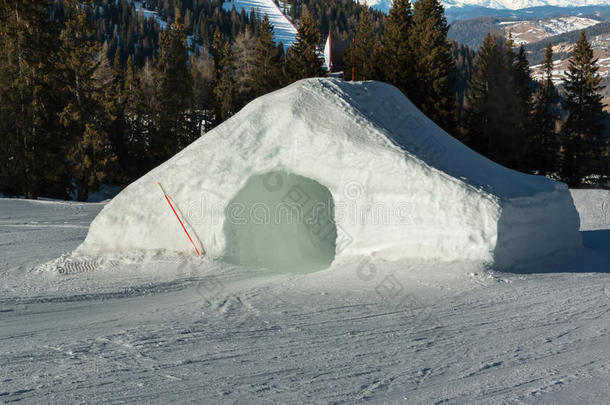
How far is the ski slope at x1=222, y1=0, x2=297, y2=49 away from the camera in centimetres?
12206

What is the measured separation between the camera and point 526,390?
13.3 feet

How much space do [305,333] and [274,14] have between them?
149m

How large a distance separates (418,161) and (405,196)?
607 mm

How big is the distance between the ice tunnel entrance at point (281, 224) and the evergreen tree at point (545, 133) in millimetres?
29281

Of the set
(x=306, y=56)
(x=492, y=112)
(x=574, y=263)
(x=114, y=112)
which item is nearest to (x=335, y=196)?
(x=574, y=263)

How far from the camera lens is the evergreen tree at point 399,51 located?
30.8 metres

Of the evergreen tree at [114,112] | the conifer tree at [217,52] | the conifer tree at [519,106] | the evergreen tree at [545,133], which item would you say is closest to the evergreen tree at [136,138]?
the evergreen tree at [114,112]

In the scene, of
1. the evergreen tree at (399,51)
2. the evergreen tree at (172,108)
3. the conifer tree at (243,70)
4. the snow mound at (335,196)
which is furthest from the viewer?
the conifer tree at (243,70)

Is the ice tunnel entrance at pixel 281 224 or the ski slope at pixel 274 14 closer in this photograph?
the ice tunnel entrance at pixel 281 224

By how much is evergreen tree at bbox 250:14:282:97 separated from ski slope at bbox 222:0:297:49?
3134 inches

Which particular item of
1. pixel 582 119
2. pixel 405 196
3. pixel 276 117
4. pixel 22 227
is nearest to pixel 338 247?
pixel 405 196

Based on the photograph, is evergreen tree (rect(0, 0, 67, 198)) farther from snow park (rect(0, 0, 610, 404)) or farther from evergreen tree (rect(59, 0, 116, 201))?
snow park (rect(0, 0, 610, 404))

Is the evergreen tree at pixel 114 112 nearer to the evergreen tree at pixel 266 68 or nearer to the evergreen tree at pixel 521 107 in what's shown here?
the evergreen tree at pixel 266 68

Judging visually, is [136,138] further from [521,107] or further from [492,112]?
[521,107]
